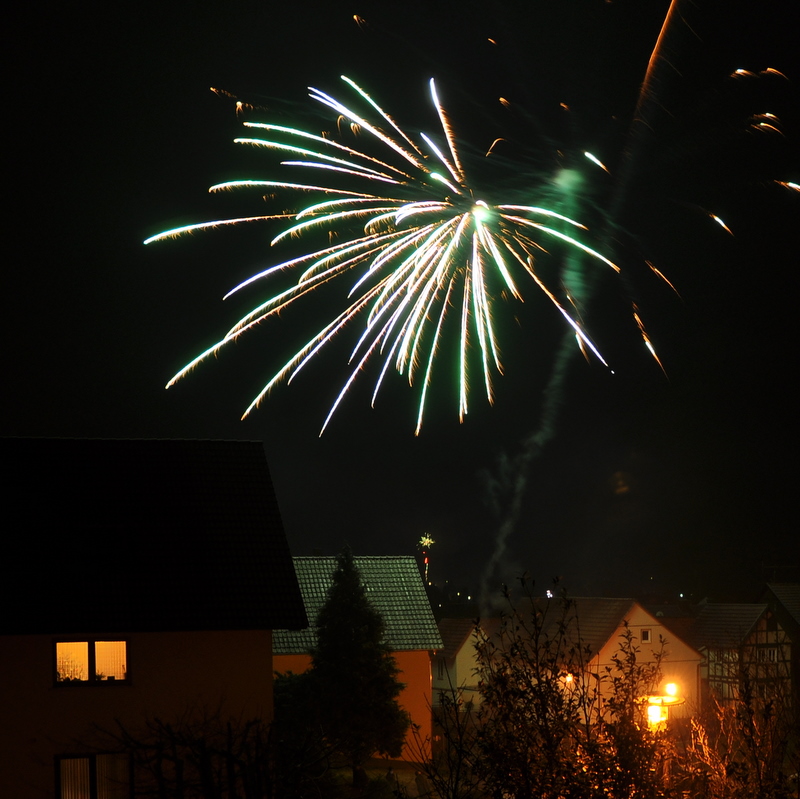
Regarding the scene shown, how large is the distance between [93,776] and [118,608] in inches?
110

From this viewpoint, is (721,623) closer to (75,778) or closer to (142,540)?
(142,540)

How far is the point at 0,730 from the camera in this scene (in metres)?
16.4

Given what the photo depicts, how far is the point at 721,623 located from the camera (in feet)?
180

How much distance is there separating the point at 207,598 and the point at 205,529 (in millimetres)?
1856

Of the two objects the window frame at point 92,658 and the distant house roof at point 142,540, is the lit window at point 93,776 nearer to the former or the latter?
the window frame at point 92,658

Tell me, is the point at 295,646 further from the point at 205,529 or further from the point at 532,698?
the point at 532,698

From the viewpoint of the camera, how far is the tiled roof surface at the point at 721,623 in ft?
173

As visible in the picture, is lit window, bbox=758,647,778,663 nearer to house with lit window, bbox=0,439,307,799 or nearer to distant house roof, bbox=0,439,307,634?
distant house roof, bbox=0,439,307,634

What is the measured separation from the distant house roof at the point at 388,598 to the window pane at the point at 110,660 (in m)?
14.2

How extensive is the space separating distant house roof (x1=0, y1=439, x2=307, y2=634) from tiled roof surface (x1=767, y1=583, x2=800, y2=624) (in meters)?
40.4

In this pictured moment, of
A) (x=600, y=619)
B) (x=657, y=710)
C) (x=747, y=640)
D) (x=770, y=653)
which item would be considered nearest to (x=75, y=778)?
(x=657, y=710)

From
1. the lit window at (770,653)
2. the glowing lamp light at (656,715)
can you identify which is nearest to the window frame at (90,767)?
the glowing lamp light at (656,715)

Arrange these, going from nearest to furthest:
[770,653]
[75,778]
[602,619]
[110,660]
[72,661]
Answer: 1. [75,778]
2. [72,661]
3. [110,660]
4. [602,619]
5. [770,653]

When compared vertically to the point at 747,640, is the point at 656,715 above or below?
below
